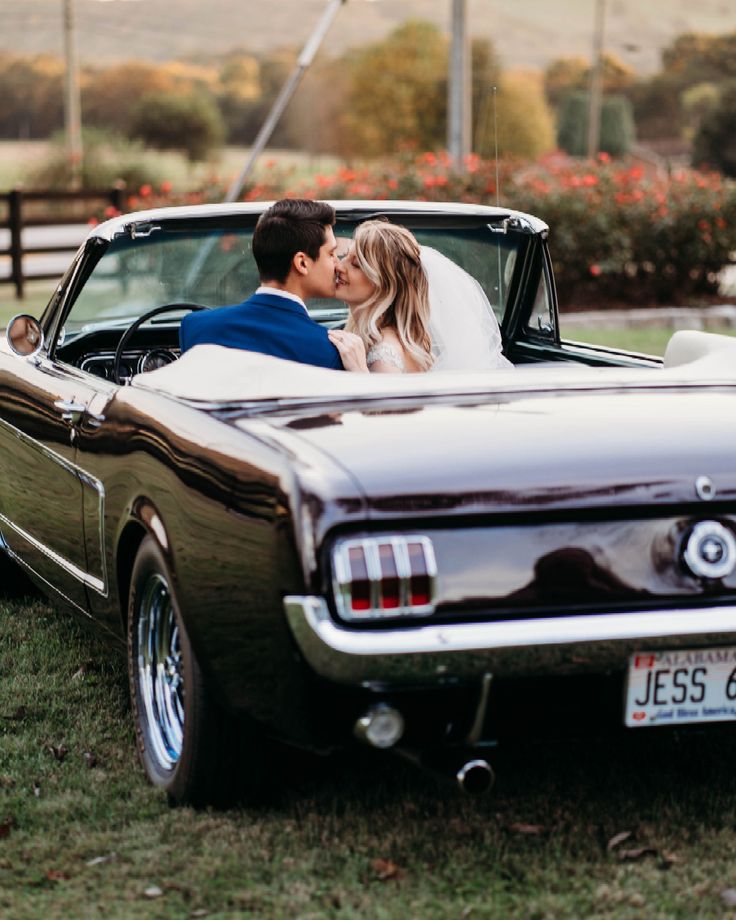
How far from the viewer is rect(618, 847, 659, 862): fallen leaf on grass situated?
3617 millimetres

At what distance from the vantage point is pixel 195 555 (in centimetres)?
359

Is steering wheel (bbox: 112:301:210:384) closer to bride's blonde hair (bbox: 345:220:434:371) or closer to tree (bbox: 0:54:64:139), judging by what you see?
bride's blonde hair (bbox: 345:220:434:371)

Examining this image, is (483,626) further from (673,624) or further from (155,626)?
(155,626)

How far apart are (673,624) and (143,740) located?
148 centimetres

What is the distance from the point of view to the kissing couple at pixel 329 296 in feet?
14.4

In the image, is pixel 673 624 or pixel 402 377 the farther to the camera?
pixel 402 377

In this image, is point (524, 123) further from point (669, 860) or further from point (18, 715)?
point (669, 860)

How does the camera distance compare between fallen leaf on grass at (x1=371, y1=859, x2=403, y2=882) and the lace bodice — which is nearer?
fallen leaf on grass at (x1=371, y1=859, x2=403, y2=882)

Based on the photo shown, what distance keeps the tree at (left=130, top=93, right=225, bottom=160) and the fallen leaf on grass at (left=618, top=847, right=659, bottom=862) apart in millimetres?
62112

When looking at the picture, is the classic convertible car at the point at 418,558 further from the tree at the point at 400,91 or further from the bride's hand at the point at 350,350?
the tree at the point at 400,91

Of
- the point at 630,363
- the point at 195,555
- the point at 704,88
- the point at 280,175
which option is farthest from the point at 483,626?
the point at 704,88

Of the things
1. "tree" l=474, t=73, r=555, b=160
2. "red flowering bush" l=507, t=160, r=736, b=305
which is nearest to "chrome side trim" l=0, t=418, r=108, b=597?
"red flowering bush" l=507, t=160, r=736, b=305

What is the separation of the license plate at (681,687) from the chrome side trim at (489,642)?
0.05m

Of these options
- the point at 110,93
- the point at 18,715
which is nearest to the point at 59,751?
the point at 18,715
